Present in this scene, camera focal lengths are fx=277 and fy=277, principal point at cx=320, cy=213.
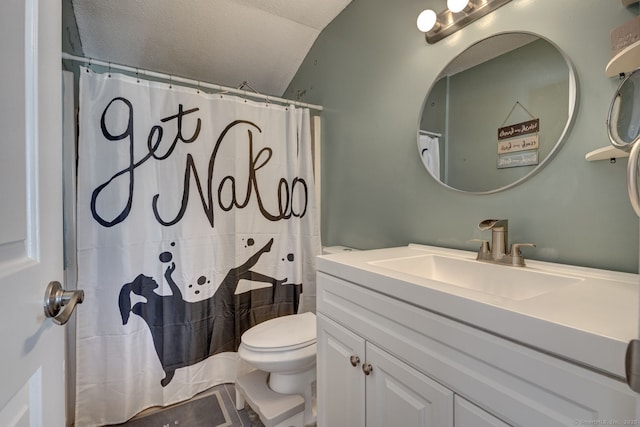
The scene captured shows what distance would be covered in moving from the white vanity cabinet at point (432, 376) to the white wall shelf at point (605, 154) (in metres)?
0.59

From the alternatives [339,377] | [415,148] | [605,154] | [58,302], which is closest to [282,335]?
[339,377]

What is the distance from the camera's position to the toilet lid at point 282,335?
1.34 meters

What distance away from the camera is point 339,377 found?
100 centimetres

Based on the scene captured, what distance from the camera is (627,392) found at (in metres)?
0.41

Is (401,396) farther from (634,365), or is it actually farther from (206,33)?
(206,33)

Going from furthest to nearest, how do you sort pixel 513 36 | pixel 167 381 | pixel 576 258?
pixel 167 381, pixel 513 36, pixel 576 258

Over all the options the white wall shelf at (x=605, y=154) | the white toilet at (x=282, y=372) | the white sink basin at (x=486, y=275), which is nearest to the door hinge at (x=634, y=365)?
the white sink basin at (x=486, y=275)

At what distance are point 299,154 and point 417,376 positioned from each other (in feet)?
4.97

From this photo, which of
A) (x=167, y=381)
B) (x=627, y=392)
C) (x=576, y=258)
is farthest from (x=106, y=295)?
(x=576, y=258)

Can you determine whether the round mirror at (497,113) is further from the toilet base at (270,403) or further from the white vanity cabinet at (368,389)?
the toilet base at (270,403)

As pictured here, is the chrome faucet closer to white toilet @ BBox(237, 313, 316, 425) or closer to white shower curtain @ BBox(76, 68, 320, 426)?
white toilet @ BBox(237, 313, 316, 425)

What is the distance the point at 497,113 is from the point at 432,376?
0.98m

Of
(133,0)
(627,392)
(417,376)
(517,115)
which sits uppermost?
(133,0)

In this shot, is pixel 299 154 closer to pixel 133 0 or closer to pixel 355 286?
pixel 355 286
